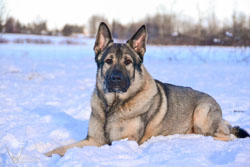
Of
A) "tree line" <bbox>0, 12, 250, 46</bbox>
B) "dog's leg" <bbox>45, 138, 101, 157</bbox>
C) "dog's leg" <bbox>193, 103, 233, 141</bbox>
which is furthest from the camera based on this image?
"tree line" <bbox>0, 12, 250, 46</bbox>

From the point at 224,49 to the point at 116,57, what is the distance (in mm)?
14922

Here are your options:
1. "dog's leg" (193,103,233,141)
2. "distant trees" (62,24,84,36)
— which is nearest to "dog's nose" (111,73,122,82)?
"dog's leg" (193,103,233,141)

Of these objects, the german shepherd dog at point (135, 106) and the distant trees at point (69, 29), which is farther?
the distant trees at point (69, 29)

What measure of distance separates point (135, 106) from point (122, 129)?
0.41 m

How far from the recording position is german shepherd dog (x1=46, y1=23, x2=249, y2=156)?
12.8ft

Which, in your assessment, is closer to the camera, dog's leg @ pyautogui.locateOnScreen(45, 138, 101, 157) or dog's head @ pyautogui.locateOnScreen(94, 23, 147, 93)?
dog's leg @ pyautogui.locateOnScreen(45, 138, 101, 157)

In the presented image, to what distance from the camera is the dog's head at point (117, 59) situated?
3914mm

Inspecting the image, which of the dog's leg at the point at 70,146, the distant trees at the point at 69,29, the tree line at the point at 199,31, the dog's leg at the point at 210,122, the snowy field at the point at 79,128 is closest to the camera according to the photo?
the snowy field at the point at 79,128

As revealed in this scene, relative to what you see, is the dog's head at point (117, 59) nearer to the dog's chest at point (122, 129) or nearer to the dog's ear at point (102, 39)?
the dog's ear at point (102, 39)

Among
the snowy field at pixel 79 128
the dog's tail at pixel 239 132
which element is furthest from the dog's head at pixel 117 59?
the dog's tail at pixel 239 132

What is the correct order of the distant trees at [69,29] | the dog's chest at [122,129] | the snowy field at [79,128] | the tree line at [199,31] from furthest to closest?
1. the distant trees at [69,29]
2. the tree line at [199,31]
3. the dog's chest at [122,129]
4. the snowy field at [79,128]

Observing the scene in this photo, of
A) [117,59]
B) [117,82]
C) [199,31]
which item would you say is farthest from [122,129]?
[199,31]

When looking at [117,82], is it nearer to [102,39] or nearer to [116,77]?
[116,77]

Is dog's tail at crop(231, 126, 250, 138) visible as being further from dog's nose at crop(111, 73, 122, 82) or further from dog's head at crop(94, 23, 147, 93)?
dog's nose at crop(111, 73, 122, 82)
